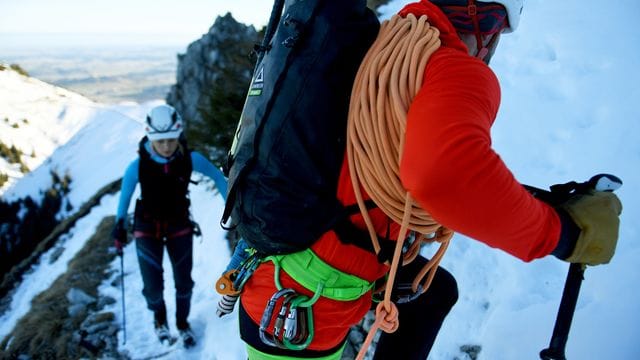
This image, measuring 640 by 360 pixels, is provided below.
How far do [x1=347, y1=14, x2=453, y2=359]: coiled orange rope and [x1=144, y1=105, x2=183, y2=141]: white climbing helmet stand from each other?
407cm

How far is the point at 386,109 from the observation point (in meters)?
1.46

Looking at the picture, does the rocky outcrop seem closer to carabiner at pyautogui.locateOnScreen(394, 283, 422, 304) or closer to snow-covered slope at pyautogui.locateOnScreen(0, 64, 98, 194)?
carabiner at pyautogui.locateOnScreen(394, 283, 422, 304)

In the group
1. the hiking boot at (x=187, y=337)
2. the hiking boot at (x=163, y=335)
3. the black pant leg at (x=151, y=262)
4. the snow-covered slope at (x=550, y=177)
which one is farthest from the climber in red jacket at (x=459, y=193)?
the hiking boot at (x=163, y=335)

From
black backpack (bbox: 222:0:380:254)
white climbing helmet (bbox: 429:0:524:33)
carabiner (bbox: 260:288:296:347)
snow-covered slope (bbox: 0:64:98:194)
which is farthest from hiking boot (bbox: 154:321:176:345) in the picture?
snow-covered slope (bbox: 0:64:98:194)

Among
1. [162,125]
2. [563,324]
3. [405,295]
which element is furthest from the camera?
[162,125]

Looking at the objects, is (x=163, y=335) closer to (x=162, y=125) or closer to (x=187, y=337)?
(x=187, y=337)

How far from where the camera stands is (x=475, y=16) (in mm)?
1750

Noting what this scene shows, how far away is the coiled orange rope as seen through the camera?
4.60 ft

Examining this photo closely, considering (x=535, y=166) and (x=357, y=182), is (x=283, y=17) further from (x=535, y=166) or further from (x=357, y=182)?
(x=535, y=166)

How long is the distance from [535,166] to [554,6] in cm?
435

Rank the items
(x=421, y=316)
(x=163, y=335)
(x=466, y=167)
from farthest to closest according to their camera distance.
→ (x=163, y=335) → (x=421, y=316) → (x=466, y=167)

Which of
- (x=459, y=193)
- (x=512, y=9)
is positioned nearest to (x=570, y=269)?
(x=459, y=193)

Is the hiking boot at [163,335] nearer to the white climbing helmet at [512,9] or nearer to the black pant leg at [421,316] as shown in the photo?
the black pant leg at [421,316]

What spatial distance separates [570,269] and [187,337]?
5.25 metres
